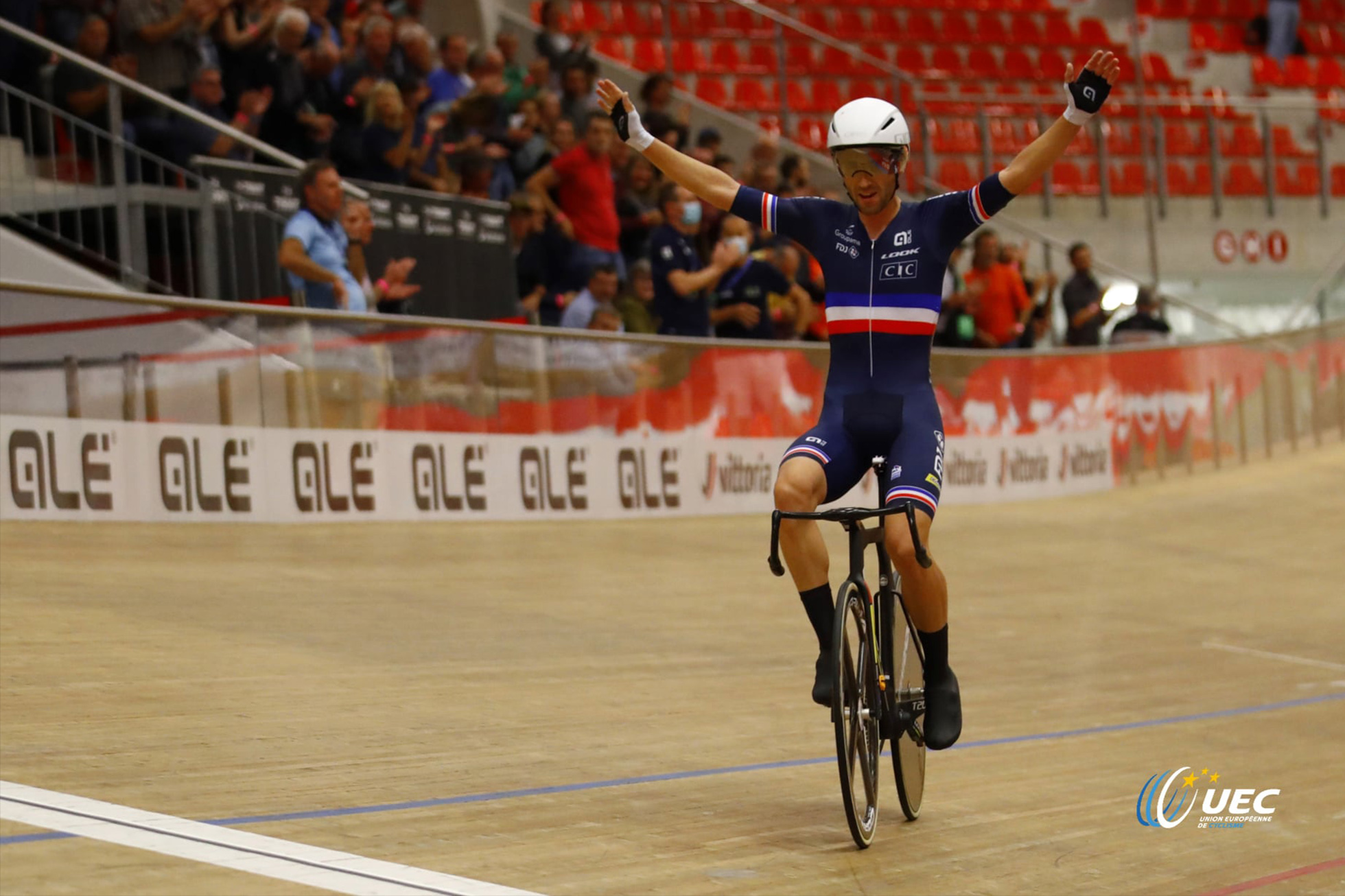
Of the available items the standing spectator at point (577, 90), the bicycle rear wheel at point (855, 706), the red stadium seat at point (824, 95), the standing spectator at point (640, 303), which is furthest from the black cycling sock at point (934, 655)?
the red stadium seat at point (824, 95)

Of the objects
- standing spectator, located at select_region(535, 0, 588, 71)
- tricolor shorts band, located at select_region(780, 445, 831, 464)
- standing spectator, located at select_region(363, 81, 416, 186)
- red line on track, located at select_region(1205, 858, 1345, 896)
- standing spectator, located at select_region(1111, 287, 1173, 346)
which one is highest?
standing spectator, located at select_region(535, 0, 588, 71)

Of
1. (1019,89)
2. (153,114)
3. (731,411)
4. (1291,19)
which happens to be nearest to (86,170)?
(153,114)

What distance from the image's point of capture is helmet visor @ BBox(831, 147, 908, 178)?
4.83 meters

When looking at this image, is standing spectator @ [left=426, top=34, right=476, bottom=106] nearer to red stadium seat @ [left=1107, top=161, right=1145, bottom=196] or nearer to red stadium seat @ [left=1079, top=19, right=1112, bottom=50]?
red stadium seat @ [left=1107, top=161, right=1145, bottom=196]

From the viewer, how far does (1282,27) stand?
905 inches

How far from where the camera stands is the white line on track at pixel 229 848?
3.78 meters

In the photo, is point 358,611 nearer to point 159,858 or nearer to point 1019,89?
point 159,858

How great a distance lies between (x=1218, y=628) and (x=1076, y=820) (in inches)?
187

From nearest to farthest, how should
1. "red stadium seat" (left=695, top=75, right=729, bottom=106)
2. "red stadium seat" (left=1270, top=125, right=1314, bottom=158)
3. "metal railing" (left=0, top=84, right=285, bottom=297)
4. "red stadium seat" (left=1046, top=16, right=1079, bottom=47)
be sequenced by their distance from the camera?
"metal railing" (left=0, top=84, right=285, bottom=297) < "red stadium seat" (left=695, top=75, right=729, bottom=106) < "red stadium seat" (left=1270, top=125, right=1314, bottom=158) < "red stadium seat" (left=1046, top=16, right=1079, bottom=47)

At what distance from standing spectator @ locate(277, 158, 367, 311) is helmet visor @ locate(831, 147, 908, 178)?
4672 millimetres

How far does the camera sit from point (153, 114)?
9.61 metres

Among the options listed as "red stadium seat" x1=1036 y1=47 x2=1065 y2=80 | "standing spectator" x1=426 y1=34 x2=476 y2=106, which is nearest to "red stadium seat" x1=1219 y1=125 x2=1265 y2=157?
"red stadium seat" x1=1036 y1=47 x2=1065 y2=80

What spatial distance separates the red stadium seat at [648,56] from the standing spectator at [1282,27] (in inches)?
361

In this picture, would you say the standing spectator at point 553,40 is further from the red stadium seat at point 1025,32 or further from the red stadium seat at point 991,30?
the red stadium seat at point 1025,32
